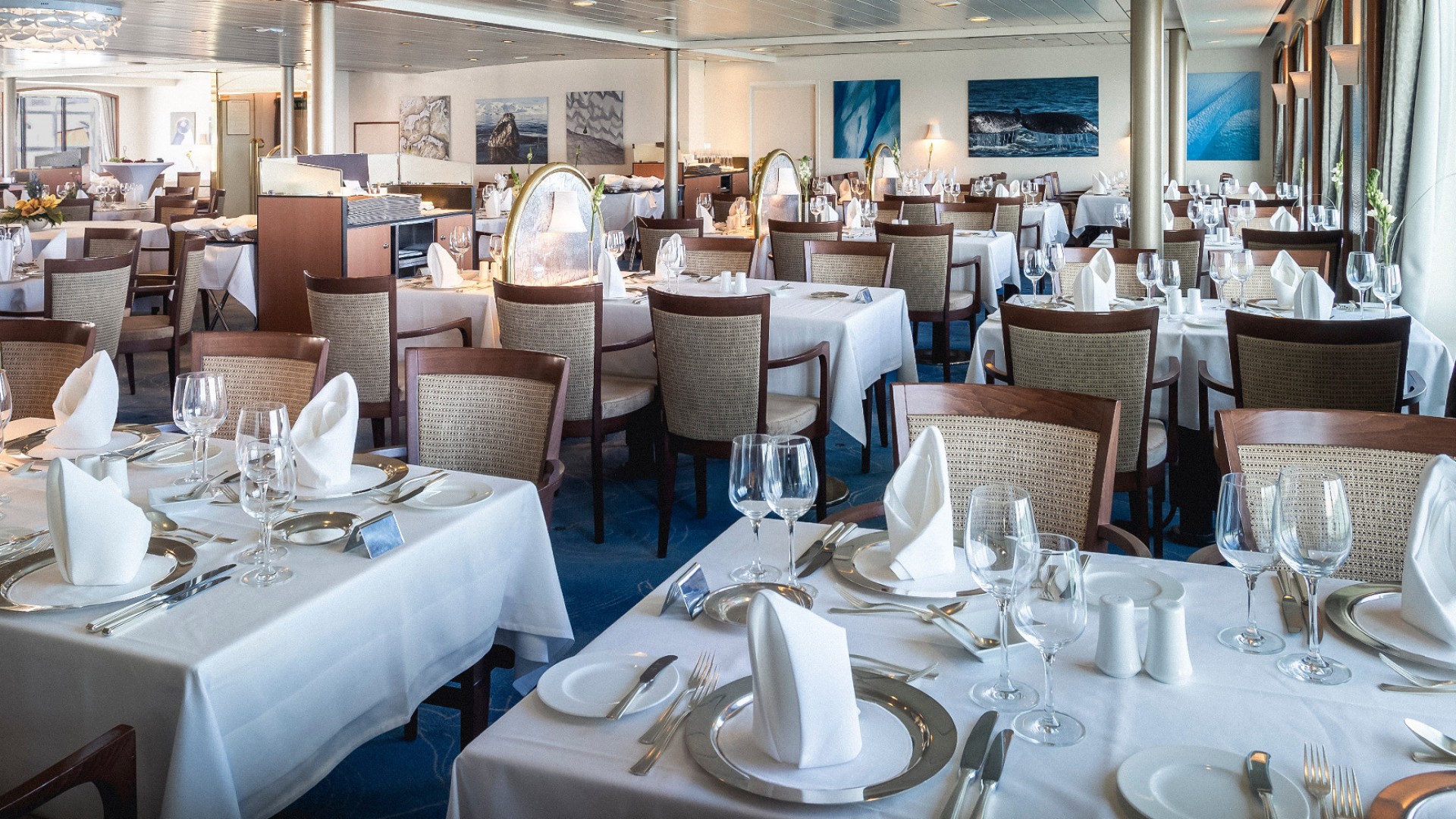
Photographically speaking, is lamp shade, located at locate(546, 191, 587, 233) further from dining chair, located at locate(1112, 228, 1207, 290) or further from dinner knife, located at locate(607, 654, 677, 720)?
dinner knife, located at locate(607, 654, 677, 720)

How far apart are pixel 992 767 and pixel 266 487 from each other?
1127mm

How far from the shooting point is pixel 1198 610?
159cm

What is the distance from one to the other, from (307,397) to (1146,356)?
235cm

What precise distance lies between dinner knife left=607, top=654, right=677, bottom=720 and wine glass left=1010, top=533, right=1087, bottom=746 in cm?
42

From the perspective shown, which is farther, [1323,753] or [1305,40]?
[1305,40]

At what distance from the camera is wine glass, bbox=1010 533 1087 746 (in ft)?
3.96

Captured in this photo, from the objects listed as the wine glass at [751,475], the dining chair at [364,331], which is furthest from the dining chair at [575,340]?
the wine glass at [751,475]

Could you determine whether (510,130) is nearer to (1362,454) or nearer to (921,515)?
(1362,454)

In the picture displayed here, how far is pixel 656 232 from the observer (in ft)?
23.0

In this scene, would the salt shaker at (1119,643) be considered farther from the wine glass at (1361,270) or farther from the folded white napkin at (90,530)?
the wine glass at (1361,270)

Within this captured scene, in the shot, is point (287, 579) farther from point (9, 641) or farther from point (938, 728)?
point (938, 728)

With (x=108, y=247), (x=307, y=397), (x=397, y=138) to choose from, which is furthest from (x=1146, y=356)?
(x=397, y=138)

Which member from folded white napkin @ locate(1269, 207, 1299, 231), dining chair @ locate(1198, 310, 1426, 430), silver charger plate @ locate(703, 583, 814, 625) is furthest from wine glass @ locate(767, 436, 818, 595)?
folded white napkin @ locate(1269, 207, 1299, 231)

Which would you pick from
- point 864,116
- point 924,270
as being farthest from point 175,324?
point 864,116
